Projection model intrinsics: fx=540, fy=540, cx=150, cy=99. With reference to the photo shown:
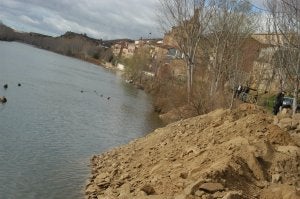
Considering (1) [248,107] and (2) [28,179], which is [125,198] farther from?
(1) [248,107]

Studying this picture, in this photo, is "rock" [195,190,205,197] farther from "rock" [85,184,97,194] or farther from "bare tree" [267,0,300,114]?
"bare tree" [267,0,300,114]

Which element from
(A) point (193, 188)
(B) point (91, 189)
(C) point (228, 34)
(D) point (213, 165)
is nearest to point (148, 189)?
(D) point (213, 165)

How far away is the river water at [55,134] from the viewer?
68.0 ft

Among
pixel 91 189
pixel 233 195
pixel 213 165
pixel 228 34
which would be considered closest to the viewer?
pixel 233 195

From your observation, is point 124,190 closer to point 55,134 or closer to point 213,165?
point 213,165

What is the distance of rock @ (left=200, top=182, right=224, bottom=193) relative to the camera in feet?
46.2

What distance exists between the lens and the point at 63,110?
1786 inches

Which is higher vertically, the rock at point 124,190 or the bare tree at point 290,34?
the bare tree at point 290,34

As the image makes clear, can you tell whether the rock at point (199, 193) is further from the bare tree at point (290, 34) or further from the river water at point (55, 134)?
the bare tree at point (290, 34)

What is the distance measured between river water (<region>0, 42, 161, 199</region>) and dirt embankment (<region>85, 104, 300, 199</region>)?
140cm

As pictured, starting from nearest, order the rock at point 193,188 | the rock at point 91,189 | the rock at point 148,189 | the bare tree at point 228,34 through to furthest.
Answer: the rock at point 193,188 → the rock at point 148,189 → the rock at point 91,189 → the bare tree at point 228,34

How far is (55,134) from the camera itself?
32.1 meters

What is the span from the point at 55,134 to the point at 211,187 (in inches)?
760

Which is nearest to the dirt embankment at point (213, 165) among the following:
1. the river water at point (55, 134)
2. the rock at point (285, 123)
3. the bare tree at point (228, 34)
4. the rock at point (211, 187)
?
the rock at point (211, 187)
